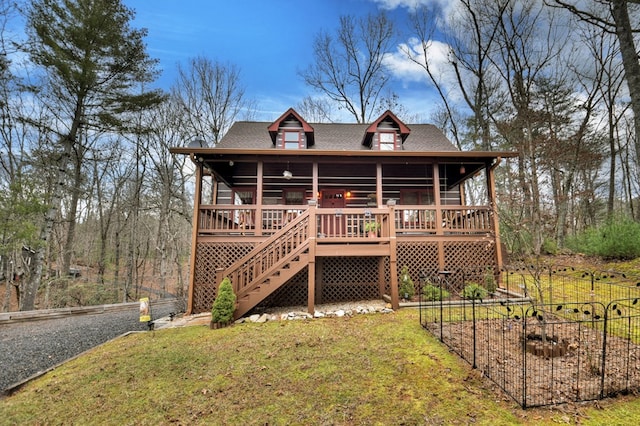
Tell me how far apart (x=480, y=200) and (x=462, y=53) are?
10305 millimetres

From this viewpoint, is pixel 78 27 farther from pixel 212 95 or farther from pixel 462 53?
pixel 462 53

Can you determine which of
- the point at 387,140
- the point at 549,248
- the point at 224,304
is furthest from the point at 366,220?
the point at 549,248

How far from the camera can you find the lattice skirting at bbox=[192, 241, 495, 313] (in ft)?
26.3

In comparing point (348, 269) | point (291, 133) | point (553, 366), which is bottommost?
point (553, 366)

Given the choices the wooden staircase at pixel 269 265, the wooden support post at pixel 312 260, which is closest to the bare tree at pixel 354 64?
the wooden support post at pixel 312 260

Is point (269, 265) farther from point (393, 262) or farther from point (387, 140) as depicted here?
point (387, 140)

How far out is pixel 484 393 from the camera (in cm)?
318

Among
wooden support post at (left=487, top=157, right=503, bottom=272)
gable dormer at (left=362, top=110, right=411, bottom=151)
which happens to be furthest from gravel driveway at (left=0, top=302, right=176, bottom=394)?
wooden support post at (left=487, top=157, right=503, bottom=272)

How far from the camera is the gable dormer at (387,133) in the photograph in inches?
448

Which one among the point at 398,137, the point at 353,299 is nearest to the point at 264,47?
the point at 398,137

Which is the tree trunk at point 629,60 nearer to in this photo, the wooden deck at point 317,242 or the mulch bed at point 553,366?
the wooden deck at point 317,242

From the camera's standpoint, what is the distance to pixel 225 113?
17.4 metres

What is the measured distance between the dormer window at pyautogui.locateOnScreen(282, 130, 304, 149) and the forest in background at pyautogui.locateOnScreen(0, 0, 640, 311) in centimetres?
675

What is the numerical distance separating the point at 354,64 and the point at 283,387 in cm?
2237
